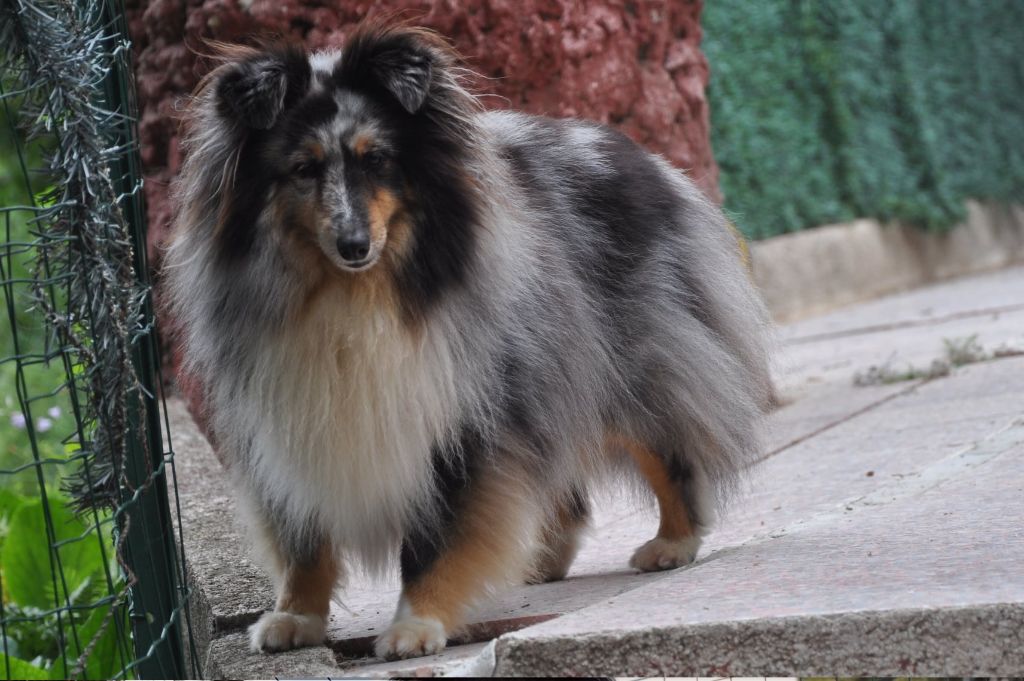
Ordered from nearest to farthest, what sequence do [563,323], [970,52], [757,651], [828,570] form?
1. [757,651]
2. [828,570]
3. [563,323]
4. [970,52]

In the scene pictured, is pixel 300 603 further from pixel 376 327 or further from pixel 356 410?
pixel 376 327


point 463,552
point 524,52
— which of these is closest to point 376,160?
point 463,552

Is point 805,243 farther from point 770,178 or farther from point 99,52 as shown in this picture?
point 99,52

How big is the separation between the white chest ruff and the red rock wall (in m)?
1.44

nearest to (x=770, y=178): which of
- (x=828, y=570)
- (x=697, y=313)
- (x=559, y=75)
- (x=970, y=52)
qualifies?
(x=970, y=52)

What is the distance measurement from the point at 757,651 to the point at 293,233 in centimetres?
142

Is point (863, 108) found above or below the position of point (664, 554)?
above

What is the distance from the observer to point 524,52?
16.5 ft

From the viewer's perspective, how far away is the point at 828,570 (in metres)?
2.98

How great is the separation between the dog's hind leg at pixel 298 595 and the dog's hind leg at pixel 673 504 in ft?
3.17

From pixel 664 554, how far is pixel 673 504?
0.17 m

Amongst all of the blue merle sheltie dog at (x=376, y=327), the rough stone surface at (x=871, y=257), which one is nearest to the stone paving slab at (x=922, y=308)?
the rough stone surface at (x=871, y=257)

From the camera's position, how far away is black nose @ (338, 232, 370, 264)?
2.90m

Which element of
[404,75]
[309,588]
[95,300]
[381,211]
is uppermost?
[404,75]
